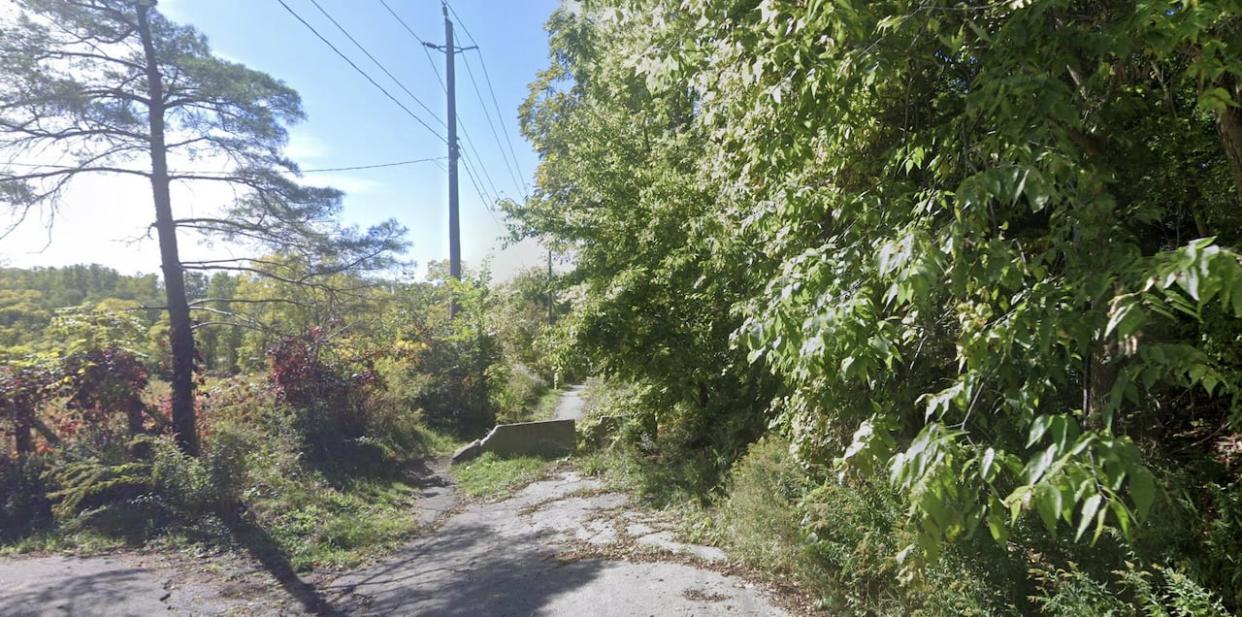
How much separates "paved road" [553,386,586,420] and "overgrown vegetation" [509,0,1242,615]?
36.5 feet

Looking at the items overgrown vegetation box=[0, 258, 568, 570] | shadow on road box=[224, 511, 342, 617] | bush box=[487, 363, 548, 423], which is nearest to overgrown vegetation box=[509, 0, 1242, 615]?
shadow on road box=[224, 511, 342, 617]

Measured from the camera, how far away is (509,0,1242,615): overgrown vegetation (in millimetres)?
2258

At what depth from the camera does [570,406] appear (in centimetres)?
1958

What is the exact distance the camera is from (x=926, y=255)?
7.61 ft

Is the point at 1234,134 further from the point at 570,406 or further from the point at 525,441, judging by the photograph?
the point at 570,406

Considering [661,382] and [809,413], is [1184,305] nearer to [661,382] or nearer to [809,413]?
[809,413]

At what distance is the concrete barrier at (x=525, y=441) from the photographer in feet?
44.3

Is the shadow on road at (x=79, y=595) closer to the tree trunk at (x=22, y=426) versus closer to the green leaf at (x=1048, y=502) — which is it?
the tree trunk at (x=22, y=426)

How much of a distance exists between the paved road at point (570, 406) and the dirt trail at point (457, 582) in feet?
26.8

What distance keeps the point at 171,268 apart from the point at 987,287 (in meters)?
10.3

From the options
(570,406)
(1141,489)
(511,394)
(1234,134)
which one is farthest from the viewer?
(570,406)

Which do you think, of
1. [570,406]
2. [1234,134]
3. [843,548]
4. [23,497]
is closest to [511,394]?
[570,406]

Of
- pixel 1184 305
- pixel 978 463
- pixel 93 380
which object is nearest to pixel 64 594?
pixel 93 380

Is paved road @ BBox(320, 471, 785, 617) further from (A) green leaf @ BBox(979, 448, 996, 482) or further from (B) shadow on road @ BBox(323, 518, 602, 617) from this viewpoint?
(A) green leaf @ BBox(979, 448, 996, 482)
